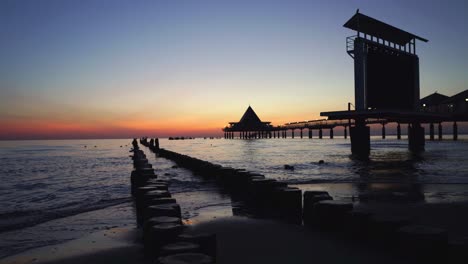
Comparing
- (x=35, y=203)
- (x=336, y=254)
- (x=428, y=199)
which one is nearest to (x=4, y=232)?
(x=35, y=203)

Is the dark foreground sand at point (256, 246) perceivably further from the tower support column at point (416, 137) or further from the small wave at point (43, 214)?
the tower support column at point (416, 137)

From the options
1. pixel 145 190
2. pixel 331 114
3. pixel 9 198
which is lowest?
pixel 9 198

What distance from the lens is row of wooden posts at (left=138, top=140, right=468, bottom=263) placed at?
16.2 feet

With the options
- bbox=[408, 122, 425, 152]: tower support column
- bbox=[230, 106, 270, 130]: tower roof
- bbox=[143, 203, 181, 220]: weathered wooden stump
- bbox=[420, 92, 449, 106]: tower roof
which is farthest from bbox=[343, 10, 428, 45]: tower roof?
bbox=[230, 106, 270, 130]: tower roof

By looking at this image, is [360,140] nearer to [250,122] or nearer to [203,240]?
[203,240]

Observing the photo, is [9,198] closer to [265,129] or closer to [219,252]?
[219,252]

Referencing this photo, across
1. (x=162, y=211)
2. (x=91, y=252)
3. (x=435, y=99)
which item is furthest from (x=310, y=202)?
(x=435, y=99)

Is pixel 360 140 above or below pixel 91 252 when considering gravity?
above

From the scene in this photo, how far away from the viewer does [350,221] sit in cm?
662

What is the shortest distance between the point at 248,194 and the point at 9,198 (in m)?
9.74

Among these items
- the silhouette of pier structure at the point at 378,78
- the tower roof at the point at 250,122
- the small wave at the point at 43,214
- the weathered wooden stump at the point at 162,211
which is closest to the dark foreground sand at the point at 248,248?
the weathered wooden stump at the point at 162,211

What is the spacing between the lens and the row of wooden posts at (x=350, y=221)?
4926 millimetres

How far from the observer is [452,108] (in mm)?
59844

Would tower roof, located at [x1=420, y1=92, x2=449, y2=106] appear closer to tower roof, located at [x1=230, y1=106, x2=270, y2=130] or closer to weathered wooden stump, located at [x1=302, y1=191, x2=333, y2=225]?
tower roof, located at [x1=230, y1=106, x2=270, y2=130]
